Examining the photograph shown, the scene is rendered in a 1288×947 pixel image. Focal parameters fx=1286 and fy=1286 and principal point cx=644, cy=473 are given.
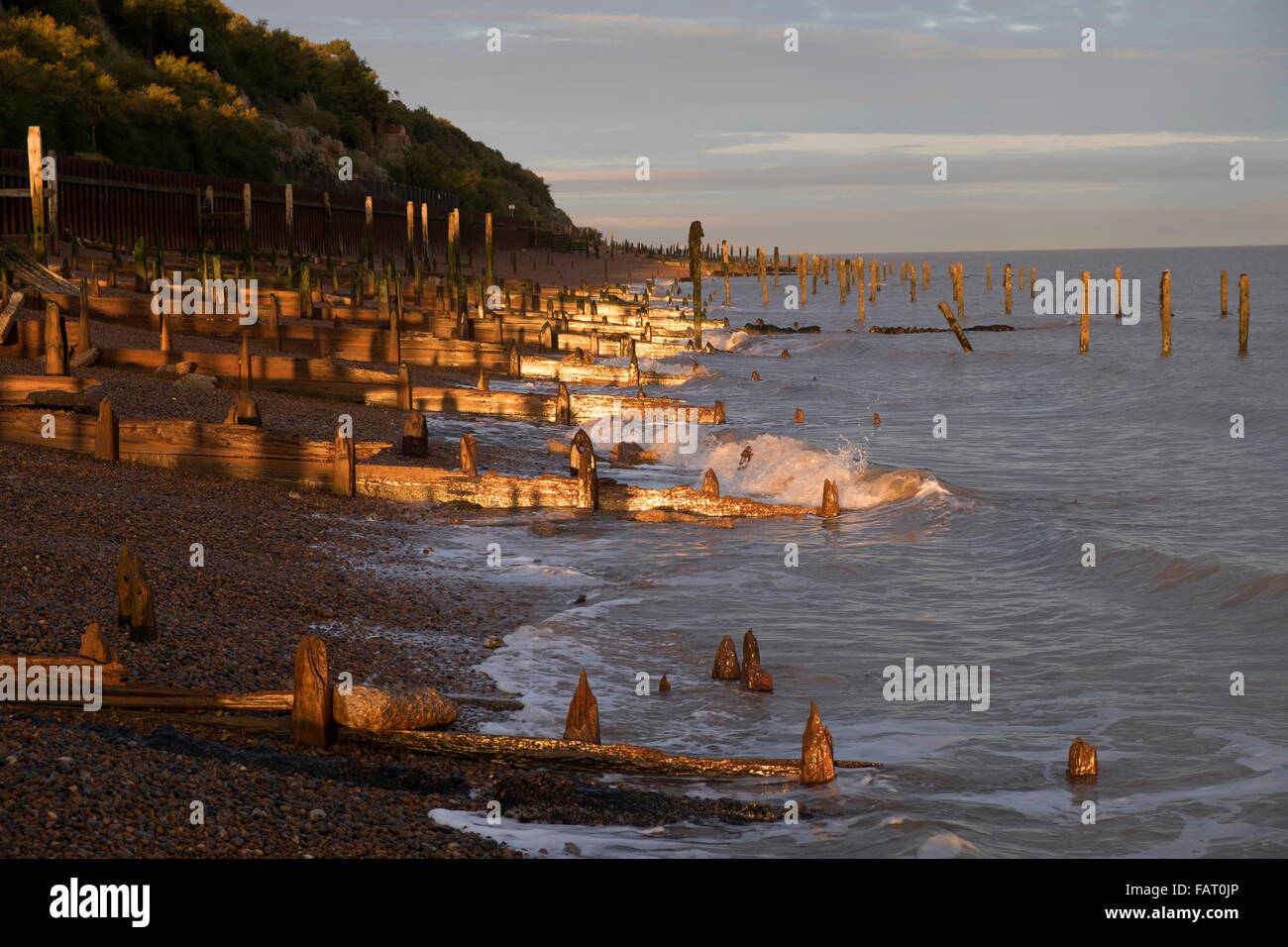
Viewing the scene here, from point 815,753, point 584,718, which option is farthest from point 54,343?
point 815,753

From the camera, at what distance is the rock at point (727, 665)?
30.1 feet

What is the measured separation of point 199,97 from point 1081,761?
2099 inches

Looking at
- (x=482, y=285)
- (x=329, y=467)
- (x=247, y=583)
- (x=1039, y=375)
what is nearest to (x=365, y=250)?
(x=482, y=285)

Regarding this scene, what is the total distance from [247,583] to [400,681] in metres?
2.16

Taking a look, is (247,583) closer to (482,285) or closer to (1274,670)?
(1274,670)

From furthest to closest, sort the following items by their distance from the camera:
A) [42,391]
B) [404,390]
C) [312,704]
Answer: [404,390]
[42,391]
[312,704]

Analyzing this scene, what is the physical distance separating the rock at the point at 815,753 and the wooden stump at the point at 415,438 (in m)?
9.21

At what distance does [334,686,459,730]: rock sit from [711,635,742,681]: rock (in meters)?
2.52

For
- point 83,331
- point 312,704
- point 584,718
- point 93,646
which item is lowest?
point 584,718

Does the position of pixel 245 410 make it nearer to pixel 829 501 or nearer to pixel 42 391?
pixel 42 391

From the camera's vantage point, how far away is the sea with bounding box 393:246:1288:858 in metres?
6.82

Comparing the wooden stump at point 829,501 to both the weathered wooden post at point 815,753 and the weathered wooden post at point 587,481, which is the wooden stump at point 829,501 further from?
the weathered wooden post at point 815,753

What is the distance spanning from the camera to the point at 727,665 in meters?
9.18
